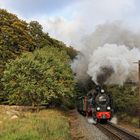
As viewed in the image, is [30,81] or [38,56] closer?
[30,81]

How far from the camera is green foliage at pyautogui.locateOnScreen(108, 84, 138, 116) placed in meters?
54.8

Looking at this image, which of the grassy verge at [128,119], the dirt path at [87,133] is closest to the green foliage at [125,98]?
the grassy verge at [128,119]

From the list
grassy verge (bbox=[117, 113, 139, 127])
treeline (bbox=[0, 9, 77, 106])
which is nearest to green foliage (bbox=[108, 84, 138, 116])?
grassy verge (bbox=[117, 113, 139, 127])

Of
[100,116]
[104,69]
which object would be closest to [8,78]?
[104,69]

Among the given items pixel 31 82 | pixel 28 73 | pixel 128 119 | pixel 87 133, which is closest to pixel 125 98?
pixel 128 119

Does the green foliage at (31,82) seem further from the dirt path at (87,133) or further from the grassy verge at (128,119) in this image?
the dirt path at (87,133)

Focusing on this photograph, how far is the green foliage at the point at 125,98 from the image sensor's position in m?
54.8

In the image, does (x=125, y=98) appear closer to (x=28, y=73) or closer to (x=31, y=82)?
(x=31, y=82)

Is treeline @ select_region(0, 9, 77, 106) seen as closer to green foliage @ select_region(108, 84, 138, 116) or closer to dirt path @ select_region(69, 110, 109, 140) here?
green foliage @ select_region(108, 84, 138, 116)

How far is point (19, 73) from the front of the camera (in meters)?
53.9

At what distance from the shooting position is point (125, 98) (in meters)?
55.7

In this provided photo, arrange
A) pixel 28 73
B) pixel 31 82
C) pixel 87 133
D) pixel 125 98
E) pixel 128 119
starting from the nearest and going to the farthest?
pixel 87 133 < pixel 128 119 < pixel 31 82 < pixel 28 73 < pixel 125 98

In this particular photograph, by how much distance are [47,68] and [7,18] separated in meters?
21.4

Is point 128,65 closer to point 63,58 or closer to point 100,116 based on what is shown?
point 100,116
